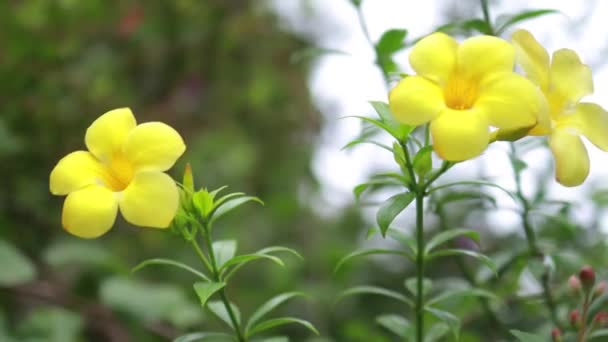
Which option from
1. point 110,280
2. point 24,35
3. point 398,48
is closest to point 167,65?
point 24,35

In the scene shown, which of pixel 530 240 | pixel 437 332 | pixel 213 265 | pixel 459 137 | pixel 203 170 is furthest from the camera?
pixel 203 170

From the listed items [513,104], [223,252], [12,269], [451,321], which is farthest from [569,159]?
[12,269]

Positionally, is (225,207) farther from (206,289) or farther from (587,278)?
(587,278)

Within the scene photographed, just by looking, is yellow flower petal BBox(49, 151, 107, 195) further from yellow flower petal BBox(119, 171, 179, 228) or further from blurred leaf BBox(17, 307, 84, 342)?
blurred leaf BBox(17, 307, 84, 342)

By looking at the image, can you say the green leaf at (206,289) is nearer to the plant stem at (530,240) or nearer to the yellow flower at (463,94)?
the yellow flower at (463,94)

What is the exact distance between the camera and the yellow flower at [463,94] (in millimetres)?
450

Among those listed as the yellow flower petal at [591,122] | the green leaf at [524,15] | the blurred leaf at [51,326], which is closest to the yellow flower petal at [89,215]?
the yellow flower petal at [591,122]

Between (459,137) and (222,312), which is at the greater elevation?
(459,137)

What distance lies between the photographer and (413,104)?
462 millimetres

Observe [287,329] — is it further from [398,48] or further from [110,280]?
[398,48]

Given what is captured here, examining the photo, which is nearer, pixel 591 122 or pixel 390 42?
pixel 591 122

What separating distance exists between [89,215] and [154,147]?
62 mm

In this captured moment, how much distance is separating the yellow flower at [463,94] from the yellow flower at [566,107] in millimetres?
31

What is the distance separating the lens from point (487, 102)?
474 mm
